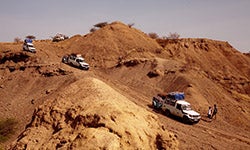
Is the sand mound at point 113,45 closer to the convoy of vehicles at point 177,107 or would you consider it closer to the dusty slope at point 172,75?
the dusty slope at point 172,75

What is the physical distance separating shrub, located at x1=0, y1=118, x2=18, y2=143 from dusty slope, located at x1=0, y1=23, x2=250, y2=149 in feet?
2.63

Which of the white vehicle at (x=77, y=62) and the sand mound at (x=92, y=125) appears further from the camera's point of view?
the white vehicle at (x=77, y=62)

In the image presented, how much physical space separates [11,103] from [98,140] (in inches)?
764

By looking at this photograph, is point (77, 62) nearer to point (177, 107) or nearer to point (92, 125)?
point (177, 107)

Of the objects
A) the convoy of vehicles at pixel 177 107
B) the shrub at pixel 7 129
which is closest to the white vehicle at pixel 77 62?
the convoy of vehicles at pixel 177 107

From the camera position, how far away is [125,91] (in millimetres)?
28141

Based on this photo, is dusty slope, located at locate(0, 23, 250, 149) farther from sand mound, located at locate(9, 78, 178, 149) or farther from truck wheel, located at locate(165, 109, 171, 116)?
sand mound, located at locate(9, 78, 178, 149)

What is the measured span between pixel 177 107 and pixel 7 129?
13073 millimetres

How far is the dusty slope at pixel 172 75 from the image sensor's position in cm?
2191

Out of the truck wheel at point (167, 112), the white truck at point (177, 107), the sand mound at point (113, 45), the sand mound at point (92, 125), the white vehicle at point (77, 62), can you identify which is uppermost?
the sand mound at point (113, 45)

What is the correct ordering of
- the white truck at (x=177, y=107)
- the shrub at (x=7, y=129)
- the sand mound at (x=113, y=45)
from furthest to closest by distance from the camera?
the sand mound at (x=113, y=45)
the white truck at (x=177, y=107)
the shrub at (x=7, y=129)

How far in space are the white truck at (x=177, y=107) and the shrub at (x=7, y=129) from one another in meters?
12.1

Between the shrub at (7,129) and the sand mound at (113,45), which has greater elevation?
the sand mound at (113,45)

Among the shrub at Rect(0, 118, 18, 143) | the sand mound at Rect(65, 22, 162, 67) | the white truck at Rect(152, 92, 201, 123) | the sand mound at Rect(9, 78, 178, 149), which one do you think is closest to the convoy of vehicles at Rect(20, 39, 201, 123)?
the white truck at Rect(152, 92, 201, 123)
